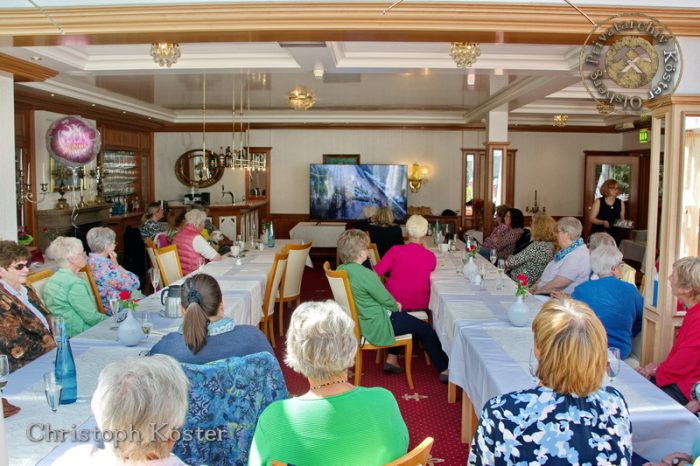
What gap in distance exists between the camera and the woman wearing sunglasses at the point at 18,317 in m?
3.18

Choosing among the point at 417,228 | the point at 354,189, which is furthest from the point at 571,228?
the point at 354,189

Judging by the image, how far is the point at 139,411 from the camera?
1704 mm

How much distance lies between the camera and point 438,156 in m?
13.7

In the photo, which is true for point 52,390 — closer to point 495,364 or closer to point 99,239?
point 495,364

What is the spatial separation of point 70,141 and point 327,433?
5728 millimetres

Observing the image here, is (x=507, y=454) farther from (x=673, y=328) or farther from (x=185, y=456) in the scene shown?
(x=673, y=328)

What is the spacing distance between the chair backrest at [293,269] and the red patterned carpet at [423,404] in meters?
0.62

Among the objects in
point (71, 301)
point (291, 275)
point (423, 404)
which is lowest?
point (423, 404)

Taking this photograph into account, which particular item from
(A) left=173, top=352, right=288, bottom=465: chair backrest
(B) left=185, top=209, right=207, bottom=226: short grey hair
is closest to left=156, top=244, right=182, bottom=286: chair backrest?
(B) left=185, top=209, right=207, bottom=226: short grey hair

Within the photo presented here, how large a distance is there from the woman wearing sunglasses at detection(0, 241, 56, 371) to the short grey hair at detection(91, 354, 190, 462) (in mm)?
1682

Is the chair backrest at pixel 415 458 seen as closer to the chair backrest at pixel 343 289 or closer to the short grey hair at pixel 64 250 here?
the chair backrest at pixel 343 289

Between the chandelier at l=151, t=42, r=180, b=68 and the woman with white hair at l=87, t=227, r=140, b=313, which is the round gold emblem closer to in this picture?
the chandelier at l=151, t=42, r=180, b=68

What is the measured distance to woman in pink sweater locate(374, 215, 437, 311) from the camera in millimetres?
5543

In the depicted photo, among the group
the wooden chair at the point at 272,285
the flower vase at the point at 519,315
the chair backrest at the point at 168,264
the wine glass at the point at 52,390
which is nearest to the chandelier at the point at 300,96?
the wooden chair at the point at 272,285
